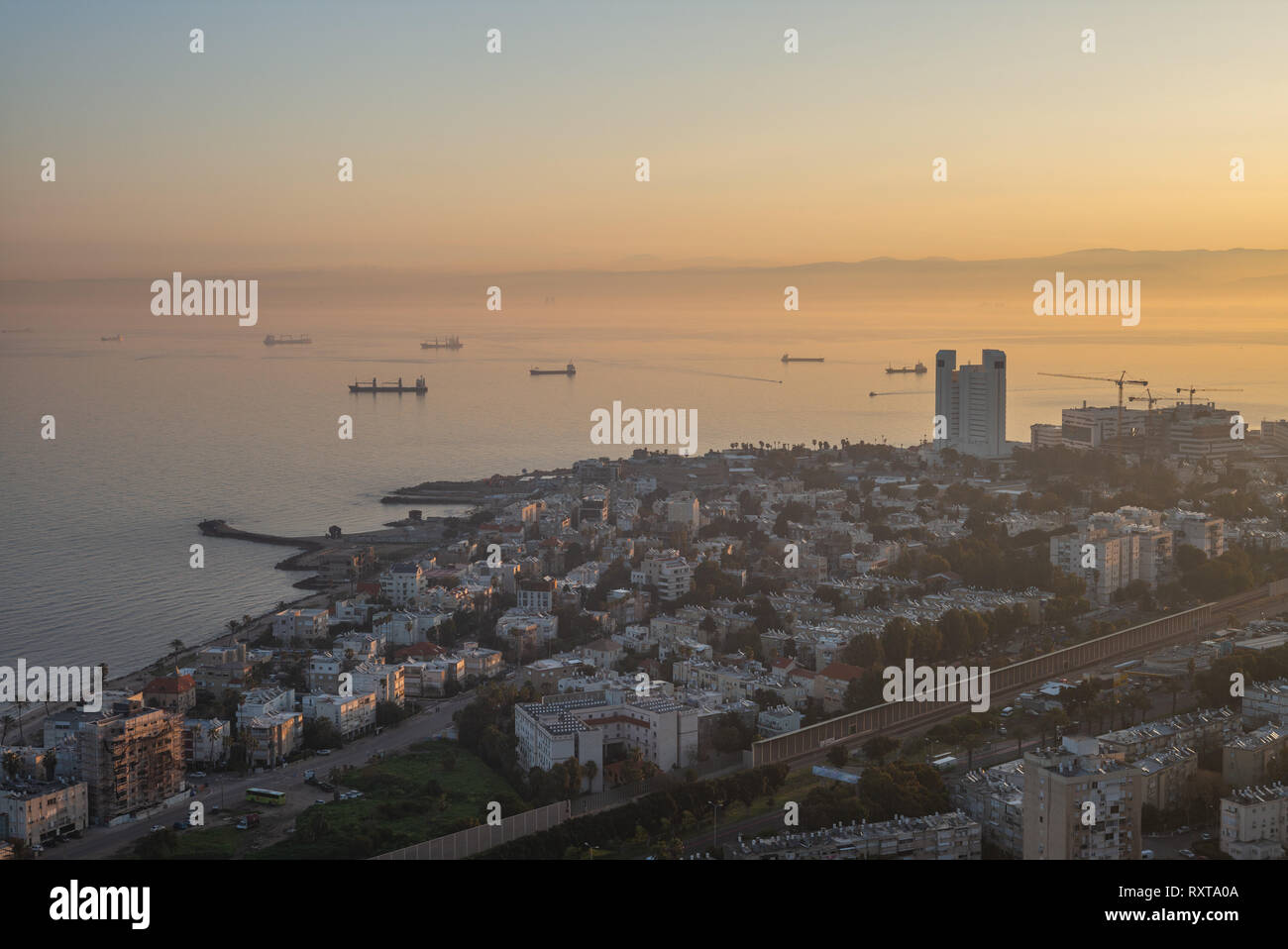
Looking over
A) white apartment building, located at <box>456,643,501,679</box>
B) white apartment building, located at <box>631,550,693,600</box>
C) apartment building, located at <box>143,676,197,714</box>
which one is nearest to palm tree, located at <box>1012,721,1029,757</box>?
white apartment building, located at <box>456,643,501,679</box>

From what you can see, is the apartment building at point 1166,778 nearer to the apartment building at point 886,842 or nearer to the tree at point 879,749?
the apartment building at point 886,842

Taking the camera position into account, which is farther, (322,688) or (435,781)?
(322,688)

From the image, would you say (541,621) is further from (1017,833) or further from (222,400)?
(222,400)

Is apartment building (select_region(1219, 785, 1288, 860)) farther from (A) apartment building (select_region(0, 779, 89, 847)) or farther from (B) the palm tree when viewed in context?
(A) apartment building (select_region(0, 779, 89, 847))

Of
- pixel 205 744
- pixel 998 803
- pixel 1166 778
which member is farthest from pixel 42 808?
pixel 1166 778
